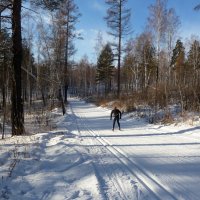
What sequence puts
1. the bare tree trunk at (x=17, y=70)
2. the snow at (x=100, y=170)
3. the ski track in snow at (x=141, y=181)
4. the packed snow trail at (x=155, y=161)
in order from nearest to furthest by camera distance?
the ski track in snow at (x=141, y=181), the snow at (x=100, y=170), the packed snow trail at (x=155, y=161), the bare tree trunk at (x=17, y=70)

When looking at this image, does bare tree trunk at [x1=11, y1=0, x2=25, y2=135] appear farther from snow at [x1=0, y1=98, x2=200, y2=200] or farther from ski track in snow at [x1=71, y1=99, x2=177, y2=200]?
ski track in snow at [x1=71, y1=99, x2=177, y2=200]

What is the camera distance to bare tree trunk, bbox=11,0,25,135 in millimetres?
14375

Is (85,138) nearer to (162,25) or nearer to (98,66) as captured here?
(162,25)

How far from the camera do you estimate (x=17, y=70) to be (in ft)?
48.2

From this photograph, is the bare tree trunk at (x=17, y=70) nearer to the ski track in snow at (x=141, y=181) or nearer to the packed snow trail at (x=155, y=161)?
the packed snow trail at (x=155, y=161)

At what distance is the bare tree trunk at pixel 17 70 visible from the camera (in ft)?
47.2

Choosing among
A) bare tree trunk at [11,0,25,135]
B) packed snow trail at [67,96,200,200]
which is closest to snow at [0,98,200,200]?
packed snow trail at [67,96,200,200]

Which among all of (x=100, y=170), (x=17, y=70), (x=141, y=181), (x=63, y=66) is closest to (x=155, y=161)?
(x=100, y=170)

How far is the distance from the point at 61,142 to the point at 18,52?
4.58 meters

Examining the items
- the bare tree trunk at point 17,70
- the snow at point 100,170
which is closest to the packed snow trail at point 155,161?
the snow at point 100,170

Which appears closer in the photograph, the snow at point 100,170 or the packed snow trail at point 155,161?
the snow at point 100,170

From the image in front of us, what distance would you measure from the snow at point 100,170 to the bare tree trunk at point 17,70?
1.74 m

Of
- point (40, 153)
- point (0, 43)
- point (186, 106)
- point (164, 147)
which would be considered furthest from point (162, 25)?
point (40, 153)

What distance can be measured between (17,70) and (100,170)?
774 cm
